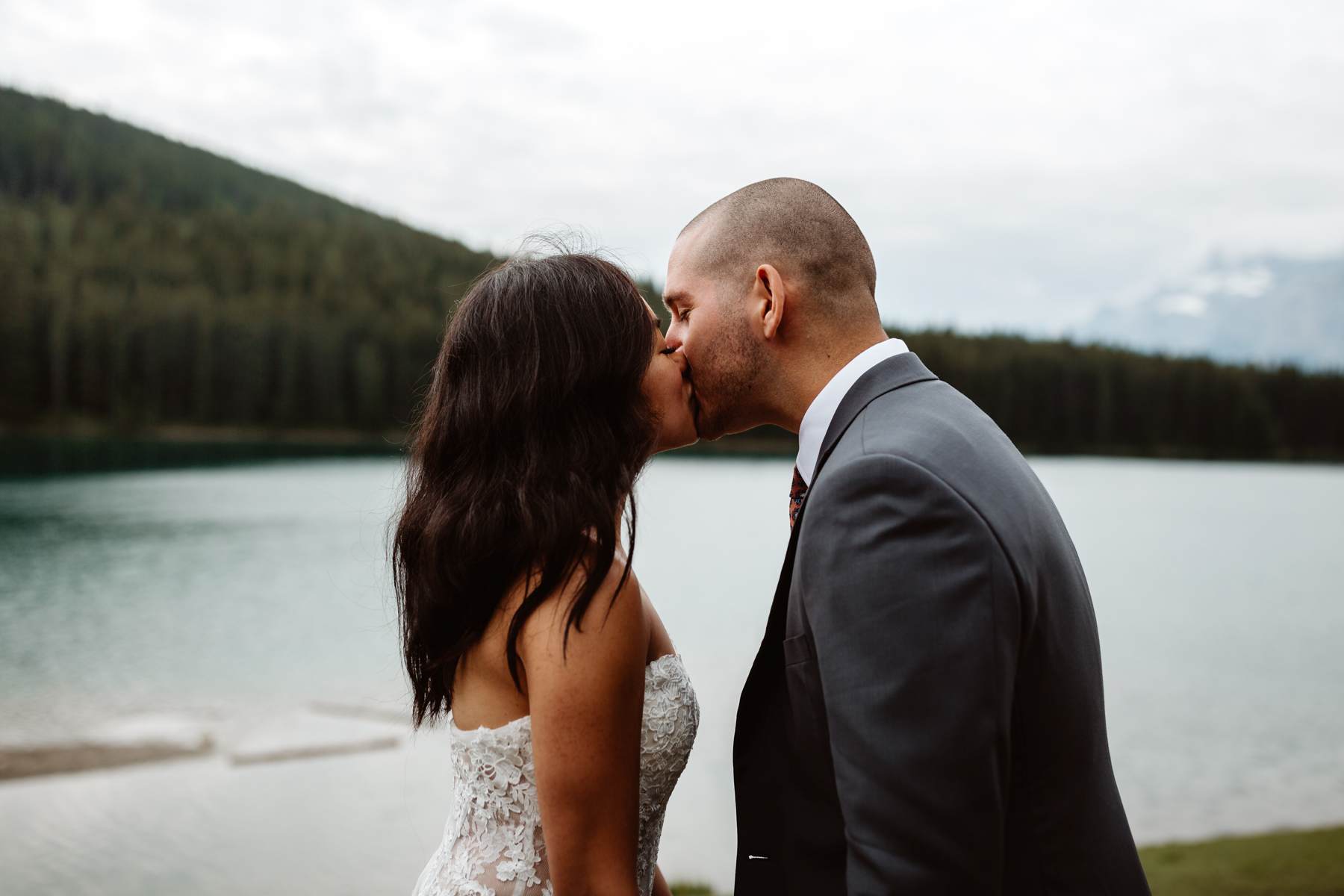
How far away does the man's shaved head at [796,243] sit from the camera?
2.74 meters

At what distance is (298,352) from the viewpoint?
9662cm

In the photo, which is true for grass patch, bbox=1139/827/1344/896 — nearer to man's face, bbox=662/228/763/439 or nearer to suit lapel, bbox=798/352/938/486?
man's face, bbox=662/228/763/439

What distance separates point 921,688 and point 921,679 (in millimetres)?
17

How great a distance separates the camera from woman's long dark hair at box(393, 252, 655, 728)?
104 inches

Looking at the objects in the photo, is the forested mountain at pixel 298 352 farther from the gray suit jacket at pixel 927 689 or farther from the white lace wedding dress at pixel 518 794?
the gray suit jacket at pixel 927 689

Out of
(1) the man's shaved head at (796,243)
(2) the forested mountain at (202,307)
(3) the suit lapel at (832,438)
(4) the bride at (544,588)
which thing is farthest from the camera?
(2) the forested mountain at (202,307)

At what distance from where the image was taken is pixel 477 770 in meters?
2.81

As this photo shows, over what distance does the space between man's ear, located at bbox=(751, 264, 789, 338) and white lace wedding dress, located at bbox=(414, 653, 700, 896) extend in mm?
916

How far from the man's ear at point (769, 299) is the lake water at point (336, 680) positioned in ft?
4.90

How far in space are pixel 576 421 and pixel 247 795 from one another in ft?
32.5

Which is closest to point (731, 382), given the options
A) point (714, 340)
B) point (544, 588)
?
point (714, 340)

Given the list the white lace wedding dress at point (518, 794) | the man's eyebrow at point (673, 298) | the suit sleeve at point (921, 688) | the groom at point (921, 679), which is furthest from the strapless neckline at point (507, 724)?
the man's eyebrow at point (673, 298)

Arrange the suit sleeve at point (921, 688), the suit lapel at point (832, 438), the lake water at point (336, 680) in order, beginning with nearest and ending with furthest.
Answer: the suit sleeve at point (921, 688), the suit lapel at point (832, 438), the lake water at point (336, 680)

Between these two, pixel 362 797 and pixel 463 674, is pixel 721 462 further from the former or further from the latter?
pixel 463 674
